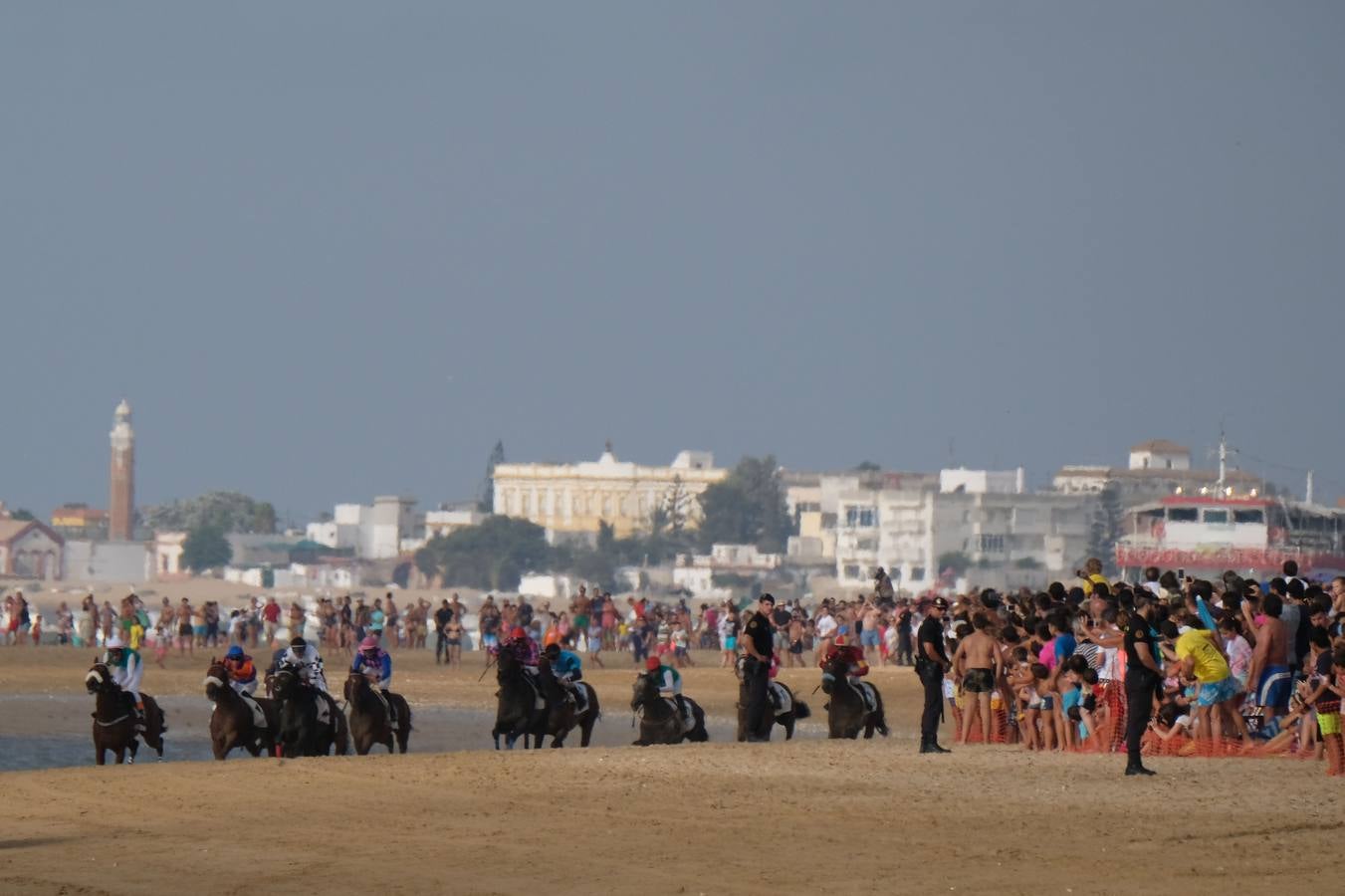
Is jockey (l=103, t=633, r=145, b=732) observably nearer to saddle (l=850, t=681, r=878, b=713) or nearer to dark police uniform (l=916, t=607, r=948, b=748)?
dark police uniform (l=916, t=607, r=948, b=748)

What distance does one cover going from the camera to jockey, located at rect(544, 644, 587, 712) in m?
24.5

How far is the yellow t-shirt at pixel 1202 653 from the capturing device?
1961 cm

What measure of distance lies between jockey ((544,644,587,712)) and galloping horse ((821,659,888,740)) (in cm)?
252

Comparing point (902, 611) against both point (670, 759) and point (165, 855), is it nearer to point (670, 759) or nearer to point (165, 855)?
point (670, 759)

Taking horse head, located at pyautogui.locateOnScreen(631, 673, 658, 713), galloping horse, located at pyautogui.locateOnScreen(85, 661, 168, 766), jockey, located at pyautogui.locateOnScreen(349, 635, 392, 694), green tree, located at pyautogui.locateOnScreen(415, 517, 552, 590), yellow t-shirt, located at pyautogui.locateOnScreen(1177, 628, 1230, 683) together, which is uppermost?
green tree, located at pyautogui.locateOnScreen(415, 517, 552, 590)

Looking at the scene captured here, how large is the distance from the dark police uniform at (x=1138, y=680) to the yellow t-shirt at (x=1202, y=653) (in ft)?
4.48

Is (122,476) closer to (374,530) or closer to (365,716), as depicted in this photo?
(374,530)

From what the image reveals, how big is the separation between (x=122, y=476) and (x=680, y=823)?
16474 cm

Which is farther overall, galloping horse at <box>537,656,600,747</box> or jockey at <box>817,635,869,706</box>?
galloping horse at <box>537,656,600,747</box>

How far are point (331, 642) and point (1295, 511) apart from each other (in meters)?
38.7

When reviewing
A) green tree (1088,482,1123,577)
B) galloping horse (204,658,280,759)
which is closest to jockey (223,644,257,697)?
galloping horse (204,658,280,759)

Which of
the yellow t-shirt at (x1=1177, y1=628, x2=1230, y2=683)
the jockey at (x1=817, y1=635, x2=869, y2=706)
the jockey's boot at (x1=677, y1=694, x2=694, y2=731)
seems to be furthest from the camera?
the jockey at (x1=817, y1=635, x2=869, y2=706)

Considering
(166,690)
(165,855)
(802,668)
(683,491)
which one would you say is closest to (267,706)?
(165,855)

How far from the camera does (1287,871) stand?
14.1 m
